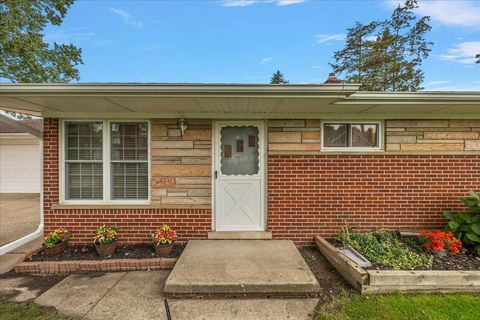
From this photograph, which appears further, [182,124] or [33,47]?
[33,47]

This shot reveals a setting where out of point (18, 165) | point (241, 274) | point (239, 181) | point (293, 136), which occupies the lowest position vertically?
point (241, 274)

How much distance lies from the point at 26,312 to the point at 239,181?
3.08 m

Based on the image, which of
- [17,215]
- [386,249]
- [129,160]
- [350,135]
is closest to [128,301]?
[129,160]

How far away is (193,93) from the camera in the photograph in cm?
289

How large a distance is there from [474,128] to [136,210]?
6.01 meters

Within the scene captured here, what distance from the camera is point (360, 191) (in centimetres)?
412

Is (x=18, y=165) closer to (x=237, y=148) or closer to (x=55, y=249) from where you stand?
(x=55, y=249)

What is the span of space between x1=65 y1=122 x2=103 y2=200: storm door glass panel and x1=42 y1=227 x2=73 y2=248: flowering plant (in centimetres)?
54

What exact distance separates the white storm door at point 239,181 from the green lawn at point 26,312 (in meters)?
2.36

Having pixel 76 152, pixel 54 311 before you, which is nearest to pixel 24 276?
pixel 54 311

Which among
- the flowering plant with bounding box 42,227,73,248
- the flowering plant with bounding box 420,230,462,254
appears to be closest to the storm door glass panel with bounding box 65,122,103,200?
the flowering plant with bounding box 42,227,73,248

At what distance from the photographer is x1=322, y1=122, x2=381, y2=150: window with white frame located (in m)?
4.14

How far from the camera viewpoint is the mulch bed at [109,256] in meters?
3.55

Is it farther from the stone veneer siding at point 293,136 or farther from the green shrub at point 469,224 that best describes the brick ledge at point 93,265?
the green shrub at point 469,224
